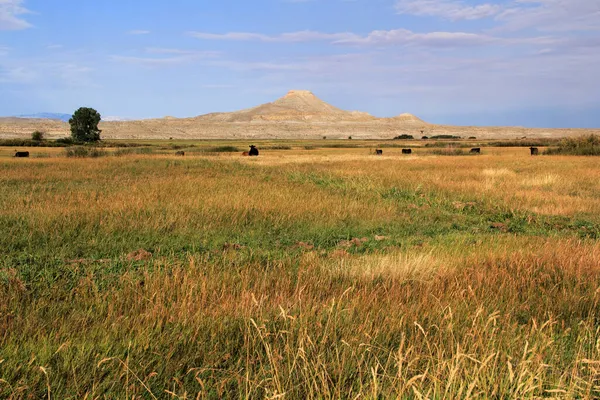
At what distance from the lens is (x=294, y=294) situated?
18.4 feet

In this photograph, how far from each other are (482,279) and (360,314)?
2.72 meters

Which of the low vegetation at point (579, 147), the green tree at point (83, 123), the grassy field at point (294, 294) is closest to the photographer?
the grassy field at point (294, 294)

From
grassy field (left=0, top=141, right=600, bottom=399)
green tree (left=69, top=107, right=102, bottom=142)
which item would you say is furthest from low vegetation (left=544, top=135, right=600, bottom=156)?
green tree (left=69, top=107, right=102, bottom=142)

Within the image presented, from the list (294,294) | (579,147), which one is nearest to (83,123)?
(579,147)

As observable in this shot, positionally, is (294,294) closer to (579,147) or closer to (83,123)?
(579,147)

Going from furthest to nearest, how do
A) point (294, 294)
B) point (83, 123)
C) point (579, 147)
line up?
1. point (83, 123)
2. point (579, 147)
3. point (294, 294)

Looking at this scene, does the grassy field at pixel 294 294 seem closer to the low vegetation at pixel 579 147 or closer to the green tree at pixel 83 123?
the low vegetation at pixel 579 147

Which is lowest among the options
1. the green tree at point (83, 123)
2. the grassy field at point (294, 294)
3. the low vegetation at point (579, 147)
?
the grassy field at point (294, 294)

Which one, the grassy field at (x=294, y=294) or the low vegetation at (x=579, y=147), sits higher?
the low vegetation at (x=579, y=147)

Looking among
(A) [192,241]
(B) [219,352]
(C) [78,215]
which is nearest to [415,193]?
(A) [192,241]

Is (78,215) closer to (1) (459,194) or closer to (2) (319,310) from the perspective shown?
(2) (319,310)

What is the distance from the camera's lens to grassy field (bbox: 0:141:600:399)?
154 inches

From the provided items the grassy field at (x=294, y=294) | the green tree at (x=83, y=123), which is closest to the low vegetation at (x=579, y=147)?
the grassy field at (x=294, y=294)

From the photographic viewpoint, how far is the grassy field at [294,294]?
391 centimetres
